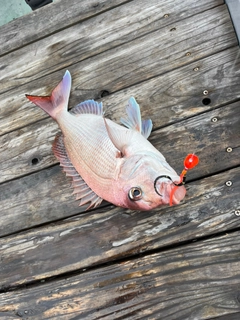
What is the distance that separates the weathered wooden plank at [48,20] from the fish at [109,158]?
2.36 feet

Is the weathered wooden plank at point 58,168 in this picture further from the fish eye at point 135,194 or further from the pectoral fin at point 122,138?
the fish eye at point 135,194

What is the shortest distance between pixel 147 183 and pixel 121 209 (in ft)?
1.25

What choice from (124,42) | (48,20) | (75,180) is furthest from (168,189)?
(48,20)

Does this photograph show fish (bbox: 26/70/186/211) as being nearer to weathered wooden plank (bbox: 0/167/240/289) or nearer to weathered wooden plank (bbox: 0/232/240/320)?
weathered wooden plank (bbox: 0/167/240/289)

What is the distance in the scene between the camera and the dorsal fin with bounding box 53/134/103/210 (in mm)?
1879

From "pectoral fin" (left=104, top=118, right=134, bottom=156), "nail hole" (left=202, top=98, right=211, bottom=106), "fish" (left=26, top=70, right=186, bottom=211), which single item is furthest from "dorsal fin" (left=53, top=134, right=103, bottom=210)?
"nail hole" (left=202, top=98, right=211, bottom=106)

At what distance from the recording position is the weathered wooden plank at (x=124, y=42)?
2.20 meters

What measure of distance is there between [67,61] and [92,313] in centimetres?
176

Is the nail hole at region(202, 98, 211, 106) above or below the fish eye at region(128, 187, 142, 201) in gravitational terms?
above

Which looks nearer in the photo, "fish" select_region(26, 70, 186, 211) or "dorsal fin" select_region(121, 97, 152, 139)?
"fish" select_region(26, 70, 186, 211)

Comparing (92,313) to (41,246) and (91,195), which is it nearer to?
(41,246)

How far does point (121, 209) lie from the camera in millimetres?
1899

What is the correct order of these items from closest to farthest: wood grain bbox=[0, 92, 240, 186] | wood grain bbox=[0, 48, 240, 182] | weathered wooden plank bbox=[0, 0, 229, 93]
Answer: wood grain bbox=[0, 92, 240, 186]
wood grain bbox=[0, 48, 240, 182]
weathered wooden plank bbox=[0, 0, 229, 93]

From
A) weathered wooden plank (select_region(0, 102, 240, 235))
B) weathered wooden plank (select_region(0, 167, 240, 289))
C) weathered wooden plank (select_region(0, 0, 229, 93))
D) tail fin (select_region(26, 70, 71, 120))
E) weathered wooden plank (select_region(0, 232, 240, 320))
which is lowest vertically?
weathered wooden plank (select_region(0, 232, 240, 320))
